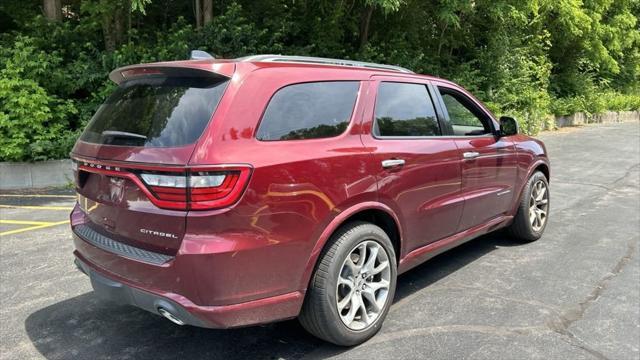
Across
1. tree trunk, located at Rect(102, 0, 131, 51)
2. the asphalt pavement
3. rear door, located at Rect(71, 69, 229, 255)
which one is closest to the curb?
→ the asphalt pavement

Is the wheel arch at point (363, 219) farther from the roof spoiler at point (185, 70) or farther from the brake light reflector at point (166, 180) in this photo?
the roof spoiler at point (185, 70)

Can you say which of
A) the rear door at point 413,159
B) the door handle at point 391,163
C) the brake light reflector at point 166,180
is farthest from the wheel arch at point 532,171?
the brake light reflector at point 166,180

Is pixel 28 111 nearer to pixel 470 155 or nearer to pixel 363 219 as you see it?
pixel 363 219

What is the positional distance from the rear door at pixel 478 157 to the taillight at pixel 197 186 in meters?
2.24

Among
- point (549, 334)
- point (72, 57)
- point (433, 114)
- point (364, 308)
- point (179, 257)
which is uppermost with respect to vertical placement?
point (72, 57)

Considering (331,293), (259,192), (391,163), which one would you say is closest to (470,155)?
(391,163)

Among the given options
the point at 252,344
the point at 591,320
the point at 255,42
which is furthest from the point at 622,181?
the point at 252,344

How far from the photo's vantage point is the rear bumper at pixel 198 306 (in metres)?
2.75

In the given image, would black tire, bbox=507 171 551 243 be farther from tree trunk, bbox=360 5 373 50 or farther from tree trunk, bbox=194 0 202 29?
tree trunk, bbox=360 5 373 50

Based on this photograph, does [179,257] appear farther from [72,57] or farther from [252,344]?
[72,57]

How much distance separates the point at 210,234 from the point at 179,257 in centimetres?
21

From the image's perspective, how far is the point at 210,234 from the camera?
270 cm

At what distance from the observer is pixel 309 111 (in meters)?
3.25

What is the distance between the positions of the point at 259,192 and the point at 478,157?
97.6 inches
